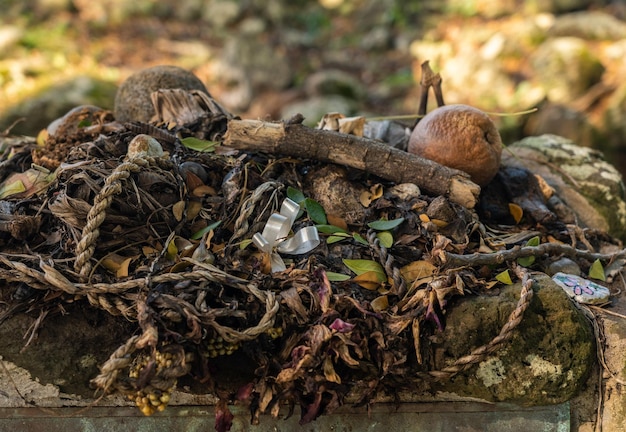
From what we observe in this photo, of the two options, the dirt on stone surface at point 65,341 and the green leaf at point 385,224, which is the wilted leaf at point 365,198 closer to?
the green leaf at point 385,224

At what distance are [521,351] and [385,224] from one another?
68cm

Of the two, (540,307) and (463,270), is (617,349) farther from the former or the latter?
(463,270)

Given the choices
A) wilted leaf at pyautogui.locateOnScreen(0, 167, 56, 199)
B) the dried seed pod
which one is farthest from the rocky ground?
the dried seed pod

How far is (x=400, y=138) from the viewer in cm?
297

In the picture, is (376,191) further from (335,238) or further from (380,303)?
(380,303)

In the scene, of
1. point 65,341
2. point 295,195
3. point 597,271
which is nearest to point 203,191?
point 295,195

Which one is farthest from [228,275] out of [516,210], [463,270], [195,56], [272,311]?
[195,56]

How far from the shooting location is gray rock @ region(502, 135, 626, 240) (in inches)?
117

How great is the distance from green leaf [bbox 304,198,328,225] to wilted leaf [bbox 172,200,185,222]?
48cm

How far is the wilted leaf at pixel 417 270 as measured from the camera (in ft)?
6.54

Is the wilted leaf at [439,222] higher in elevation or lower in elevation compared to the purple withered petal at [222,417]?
higher

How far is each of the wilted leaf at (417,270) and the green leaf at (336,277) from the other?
0.72ft

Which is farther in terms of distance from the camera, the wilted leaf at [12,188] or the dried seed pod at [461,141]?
the dried seed pod at [461,141]

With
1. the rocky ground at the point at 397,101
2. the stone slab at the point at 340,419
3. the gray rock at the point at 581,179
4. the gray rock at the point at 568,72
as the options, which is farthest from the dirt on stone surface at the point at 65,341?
the gray rock at the point at 568,72
